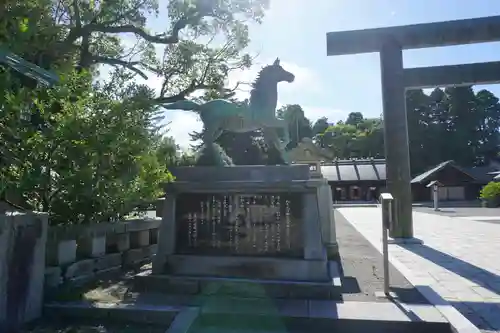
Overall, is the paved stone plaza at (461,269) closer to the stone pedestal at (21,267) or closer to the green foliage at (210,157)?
the green foliage at (210,157)

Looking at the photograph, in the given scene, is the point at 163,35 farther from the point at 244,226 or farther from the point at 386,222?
the point at 386,222

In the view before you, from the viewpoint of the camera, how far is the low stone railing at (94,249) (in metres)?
5.21

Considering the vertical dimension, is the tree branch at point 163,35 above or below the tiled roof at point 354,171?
above

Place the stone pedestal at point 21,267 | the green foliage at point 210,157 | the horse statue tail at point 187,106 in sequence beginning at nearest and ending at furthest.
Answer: the stone pedestal at point 21,267 → the green foliage at point 210,157 → the horse statue tail at point 187,106

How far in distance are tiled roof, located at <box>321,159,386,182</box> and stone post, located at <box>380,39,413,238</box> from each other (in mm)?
29805

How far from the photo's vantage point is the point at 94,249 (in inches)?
239

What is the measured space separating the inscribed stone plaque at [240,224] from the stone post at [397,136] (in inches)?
238

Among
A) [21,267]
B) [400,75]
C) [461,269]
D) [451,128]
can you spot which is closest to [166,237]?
[21,267]

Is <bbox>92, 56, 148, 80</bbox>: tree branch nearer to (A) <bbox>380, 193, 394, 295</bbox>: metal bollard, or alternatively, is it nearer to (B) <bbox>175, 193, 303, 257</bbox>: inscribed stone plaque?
(B) <bbox>175, 193, 303, 257</bbox>: inscribed stone plaque

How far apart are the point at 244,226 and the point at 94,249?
2.43m

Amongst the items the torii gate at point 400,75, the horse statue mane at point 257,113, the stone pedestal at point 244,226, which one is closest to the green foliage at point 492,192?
the torii gate at point 400,75

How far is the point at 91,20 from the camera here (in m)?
9.55

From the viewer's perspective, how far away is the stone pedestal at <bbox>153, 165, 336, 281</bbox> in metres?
5.17

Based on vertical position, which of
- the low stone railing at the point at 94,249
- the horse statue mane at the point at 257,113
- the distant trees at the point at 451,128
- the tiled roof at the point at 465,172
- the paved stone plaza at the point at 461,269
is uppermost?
the distant trees at the point at 451,128
